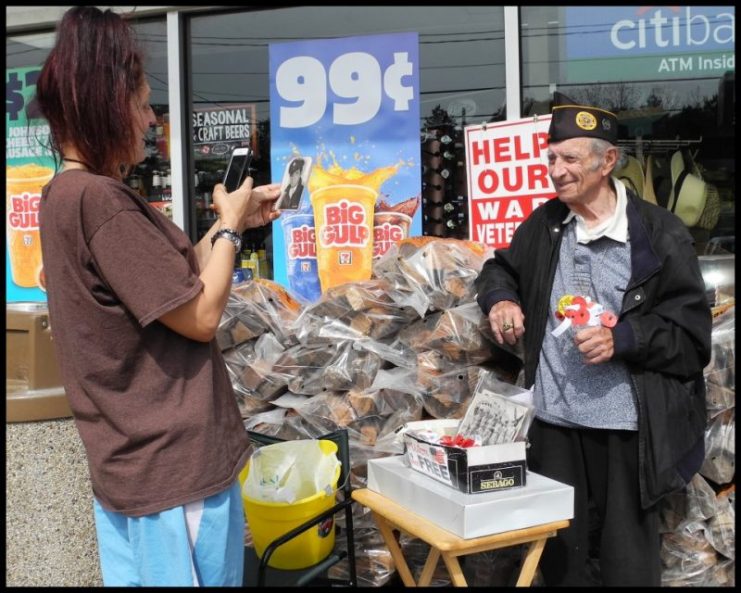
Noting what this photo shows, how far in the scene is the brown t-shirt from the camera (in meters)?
1.50

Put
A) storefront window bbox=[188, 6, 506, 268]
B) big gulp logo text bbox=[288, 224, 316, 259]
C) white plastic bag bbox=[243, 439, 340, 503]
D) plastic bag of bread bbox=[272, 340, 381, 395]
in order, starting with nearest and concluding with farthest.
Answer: white plastic bag bbox=[243, 439, 340, 503], plastic bag of bread bbox=[272, 340, 381, 395], storefront window bbox=[188, 6, 506, 268], big gulp logo text bbox=[288, 224, 316, 259]

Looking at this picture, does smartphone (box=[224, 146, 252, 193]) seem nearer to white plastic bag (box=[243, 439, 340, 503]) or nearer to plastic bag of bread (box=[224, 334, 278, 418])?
white plastic bag (box=[243, 439, 340, 503])

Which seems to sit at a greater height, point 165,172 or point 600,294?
point 165,172

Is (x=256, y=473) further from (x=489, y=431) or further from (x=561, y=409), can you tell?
(x=561, y=409)

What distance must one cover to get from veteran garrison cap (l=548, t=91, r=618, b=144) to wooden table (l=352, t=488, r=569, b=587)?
4.27 ft

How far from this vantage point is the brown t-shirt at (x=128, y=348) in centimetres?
150

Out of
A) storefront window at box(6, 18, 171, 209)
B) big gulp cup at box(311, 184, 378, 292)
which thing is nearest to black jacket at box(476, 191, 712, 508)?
big gulp cup at box(311, 184, 378, 292)

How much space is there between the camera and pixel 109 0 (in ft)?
9.61

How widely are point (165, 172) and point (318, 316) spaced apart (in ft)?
6.70

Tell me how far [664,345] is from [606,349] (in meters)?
0.19

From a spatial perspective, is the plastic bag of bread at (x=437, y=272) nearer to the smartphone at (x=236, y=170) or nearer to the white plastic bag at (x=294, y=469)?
the white plastic bag at (x=294, y=469)

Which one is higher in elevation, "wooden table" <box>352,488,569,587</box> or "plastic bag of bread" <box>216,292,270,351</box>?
"plastic bag of bread" <box>216,292,270,351</box>

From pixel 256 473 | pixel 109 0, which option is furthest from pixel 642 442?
pixel 109 0

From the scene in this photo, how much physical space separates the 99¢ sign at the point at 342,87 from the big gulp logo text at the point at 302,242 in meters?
0.65
